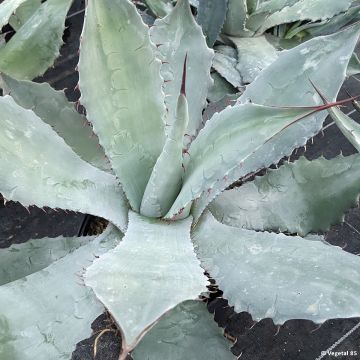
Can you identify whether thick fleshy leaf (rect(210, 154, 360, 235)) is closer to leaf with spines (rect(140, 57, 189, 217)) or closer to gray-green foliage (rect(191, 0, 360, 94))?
leaf with spines (rect(140, 57, 189, 217))

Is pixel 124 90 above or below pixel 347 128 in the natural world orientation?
above

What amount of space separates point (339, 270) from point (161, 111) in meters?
0.31

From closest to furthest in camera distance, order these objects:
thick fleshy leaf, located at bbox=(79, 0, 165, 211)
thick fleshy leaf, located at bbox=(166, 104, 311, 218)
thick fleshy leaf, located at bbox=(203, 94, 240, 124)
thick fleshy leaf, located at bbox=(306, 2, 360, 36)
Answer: thick fleshy leaf, located at bbox=(166, 104, 311, 218), thick fleshy leaf, located at bbox=(79, 0, 165, 211), thick fleshy leaf, located at bbox=(203, 94, 240, 124), thick fleshy leaf, located at bbox=(306, 2, 360, 36)

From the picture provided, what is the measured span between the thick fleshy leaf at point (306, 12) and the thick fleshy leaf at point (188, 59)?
0.36 m

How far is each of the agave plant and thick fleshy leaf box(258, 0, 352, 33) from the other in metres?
0.41

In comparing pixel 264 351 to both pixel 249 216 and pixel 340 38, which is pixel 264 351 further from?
pixel 340 38

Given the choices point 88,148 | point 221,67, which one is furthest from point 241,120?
point 221,67

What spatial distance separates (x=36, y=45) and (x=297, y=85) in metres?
0.59

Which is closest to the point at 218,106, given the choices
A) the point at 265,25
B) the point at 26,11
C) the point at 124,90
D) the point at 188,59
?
the point at 188,59

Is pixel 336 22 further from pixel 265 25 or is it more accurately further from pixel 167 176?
pixel 167 176

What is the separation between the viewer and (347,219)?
3.76 feet

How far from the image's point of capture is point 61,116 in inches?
33.9

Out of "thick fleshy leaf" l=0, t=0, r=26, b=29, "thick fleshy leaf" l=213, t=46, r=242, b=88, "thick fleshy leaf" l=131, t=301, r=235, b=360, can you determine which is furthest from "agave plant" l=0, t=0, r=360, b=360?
"thick fleshy leaf" l=213, t=46, r=242, b=88

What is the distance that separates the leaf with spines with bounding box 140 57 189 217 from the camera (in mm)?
658
